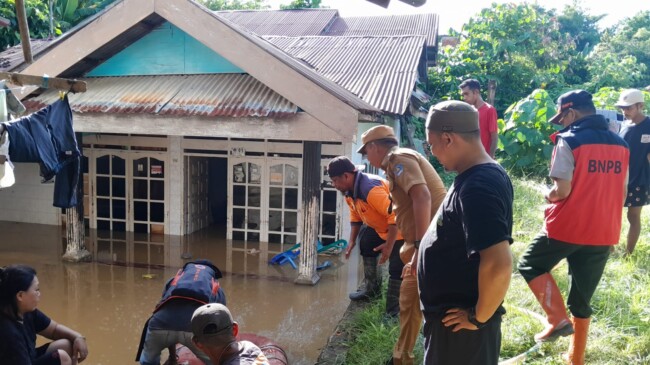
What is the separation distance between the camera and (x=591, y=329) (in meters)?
4.19

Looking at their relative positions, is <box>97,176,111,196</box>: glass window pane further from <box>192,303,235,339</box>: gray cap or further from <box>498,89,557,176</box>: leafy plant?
<box>498,89,557,176</box>: leafy plant

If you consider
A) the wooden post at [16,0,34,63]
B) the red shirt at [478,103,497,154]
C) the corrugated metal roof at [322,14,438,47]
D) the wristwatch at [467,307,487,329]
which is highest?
the corrugated metal roof at [322,14,438,47]

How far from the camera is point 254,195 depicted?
9820 millimetres

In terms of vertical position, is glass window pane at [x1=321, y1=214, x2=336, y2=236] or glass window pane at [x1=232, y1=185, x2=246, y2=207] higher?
glass window pane at [x1=232, y1=185, x2=246, y2=207]

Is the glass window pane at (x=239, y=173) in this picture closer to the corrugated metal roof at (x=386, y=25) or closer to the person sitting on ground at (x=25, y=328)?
the person sitting on ground at (x=25, y=328)

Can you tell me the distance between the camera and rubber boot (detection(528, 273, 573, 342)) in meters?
3.44

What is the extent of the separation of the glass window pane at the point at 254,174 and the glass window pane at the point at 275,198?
341 mm

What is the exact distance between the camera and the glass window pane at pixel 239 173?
9.80m

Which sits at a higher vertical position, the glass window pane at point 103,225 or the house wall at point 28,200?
the house wall at point 28,200

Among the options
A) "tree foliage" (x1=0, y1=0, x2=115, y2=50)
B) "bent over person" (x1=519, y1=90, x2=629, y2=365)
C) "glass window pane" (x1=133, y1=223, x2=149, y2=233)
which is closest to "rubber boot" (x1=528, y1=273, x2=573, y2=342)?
"bent over person" (x1=519, y1=90, x2=629, y2=365)

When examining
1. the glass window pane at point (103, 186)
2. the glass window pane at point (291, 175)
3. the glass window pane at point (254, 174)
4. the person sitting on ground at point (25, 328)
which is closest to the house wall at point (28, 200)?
the glass window pane at point (103, 186)

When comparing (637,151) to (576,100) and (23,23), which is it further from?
(23,23)

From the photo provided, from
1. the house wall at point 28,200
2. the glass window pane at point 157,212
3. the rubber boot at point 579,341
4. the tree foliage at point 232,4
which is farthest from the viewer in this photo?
the tree foliage at point 232,4

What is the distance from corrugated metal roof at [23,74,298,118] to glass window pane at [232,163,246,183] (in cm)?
241
